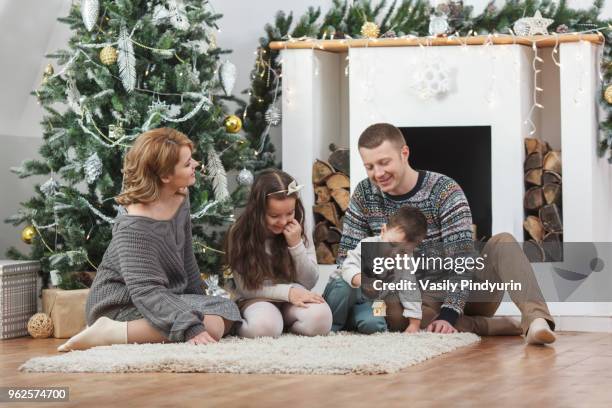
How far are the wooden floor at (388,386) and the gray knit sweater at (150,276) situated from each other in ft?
1.32

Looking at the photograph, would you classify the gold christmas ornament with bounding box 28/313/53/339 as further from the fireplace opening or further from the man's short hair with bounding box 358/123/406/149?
the fireplace opening

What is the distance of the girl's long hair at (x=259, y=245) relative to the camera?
12.4ft

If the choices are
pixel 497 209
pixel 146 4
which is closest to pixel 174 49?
pixel 146 4

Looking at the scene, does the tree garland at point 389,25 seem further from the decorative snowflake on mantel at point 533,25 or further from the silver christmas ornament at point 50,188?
the silver christmas ornament at point 50,188

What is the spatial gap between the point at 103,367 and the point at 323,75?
247 cm

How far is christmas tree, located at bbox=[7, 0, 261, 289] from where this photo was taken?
14.2 ft

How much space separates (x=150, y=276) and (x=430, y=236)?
105 cm

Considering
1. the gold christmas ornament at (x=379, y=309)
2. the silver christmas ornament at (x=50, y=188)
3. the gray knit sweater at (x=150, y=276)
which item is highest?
the silver christmas ornament at (x=50, y=188)

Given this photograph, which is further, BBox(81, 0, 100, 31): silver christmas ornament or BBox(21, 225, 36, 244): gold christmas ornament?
BBox(21, 225, 36, 244): gold christmas ornament

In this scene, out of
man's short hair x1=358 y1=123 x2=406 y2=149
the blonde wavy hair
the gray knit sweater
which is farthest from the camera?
man's short hair x1=358 y1=123 x2=406 y2=149

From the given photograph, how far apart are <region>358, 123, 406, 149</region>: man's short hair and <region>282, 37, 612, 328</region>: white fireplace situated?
30.8 inches

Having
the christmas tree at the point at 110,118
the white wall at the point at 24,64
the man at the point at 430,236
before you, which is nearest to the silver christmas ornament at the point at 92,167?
the christmas tree at the point at 110,118

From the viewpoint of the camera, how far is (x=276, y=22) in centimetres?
516

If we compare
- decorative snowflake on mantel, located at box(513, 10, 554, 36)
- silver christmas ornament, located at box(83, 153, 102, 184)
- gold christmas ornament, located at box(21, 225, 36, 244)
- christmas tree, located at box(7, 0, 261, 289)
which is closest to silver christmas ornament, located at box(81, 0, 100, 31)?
christmas tree, located at box(7, 0, 261, 289)
